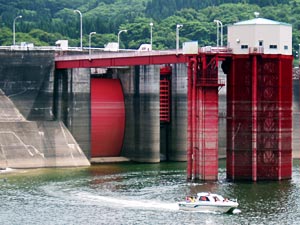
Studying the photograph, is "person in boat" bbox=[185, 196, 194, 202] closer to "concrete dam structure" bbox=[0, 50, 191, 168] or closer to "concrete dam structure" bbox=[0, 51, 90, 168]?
"concrete dam structure" bbox=[0, 50, 191, 168]

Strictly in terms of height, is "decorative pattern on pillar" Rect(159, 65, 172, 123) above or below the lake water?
above

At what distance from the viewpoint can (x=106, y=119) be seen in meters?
148

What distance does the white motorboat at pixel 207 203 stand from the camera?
10112 centimetres

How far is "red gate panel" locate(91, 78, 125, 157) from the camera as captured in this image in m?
147

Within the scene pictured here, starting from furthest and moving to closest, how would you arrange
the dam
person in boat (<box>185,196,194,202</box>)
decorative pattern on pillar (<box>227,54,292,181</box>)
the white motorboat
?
decorative pattern on pillar (<box>227,54,292,181</box>)
the dam
person in boat (<box>185,196,194,202</box>)
the white motorboat

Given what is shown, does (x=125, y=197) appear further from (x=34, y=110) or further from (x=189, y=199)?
(x=34, y=110)

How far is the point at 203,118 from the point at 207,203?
56.8ft

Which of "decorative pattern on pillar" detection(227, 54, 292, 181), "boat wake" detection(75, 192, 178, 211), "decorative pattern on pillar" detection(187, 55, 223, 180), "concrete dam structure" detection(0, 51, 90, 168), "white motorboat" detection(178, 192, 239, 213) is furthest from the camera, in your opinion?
"concrete dam structure" detection(0, 51, 90, 168)

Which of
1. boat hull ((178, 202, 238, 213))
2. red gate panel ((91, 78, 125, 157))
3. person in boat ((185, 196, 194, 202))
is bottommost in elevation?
boat hull ((178, 202, 238, 213))

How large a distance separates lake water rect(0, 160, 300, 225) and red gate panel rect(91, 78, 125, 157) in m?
13.8

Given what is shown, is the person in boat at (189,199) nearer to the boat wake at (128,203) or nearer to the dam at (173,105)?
the boat wake at (128,203)

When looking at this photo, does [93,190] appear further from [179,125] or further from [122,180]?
[179,125]

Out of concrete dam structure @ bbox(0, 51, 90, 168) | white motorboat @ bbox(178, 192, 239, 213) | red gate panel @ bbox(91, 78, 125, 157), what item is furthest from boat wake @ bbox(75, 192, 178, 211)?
red gate panel @ bbox(91, 78, 125, 157)

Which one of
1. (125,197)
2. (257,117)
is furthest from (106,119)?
(125,197)
